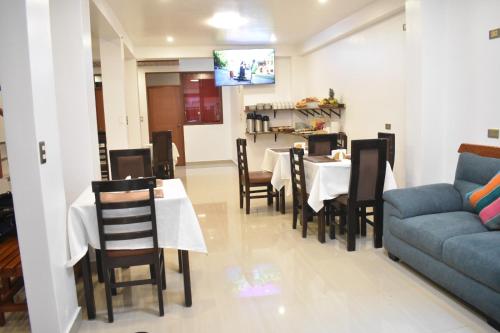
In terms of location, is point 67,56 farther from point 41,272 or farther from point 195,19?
point 195,19

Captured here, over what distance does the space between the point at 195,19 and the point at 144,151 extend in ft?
9.31

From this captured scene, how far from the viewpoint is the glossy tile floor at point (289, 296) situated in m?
2.69

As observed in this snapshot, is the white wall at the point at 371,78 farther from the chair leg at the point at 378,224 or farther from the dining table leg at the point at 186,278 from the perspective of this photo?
the dining table leg at the point at 186,278

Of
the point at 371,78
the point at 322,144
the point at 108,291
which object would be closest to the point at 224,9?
the point at 322,144

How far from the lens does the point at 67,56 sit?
3477 mm

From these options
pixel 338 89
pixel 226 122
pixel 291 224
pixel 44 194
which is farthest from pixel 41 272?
pixel 226 122

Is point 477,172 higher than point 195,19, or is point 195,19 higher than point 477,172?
point 195,19

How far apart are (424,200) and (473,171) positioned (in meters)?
0.52

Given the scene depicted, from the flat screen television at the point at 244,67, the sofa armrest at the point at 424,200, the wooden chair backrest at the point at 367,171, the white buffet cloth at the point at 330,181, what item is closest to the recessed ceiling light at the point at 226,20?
the flat screen television at the point at 244,67

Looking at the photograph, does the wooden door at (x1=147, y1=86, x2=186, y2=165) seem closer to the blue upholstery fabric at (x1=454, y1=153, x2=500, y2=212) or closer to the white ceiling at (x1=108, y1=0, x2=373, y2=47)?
the white ceiling at (x1=108, y1=0, x2=373, y2=47)

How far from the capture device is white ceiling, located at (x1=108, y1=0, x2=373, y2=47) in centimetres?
518

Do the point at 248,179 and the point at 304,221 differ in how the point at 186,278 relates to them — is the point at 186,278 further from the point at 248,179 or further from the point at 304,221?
the point at 248,179

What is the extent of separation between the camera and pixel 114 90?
6.45 metres

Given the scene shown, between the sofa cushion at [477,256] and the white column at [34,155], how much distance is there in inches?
101
